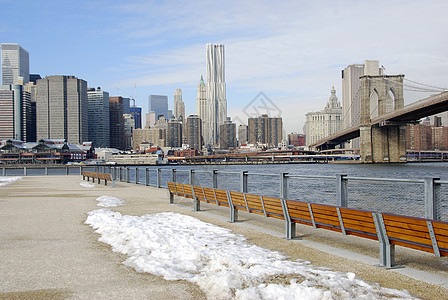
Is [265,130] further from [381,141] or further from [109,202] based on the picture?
[109,202]

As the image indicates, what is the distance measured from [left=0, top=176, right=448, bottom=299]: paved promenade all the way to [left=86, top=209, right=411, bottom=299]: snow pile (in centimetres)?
23

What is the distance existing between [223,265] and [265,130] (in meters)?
181

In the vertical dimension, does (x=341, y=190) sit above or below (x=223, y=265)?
above

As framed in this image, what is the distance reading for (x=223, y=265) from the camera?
6035 millimetres

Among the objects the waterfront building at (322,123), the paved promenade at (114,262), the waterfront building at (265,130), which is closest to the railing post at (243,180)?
the paved promenade at (114,262)

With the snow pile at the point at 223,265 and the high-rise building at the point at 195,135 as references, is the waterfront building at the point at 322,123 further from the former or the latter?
the snow pile at the point at 223,265

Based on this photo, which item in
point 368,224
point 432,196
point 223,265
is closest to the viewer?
point 223,265

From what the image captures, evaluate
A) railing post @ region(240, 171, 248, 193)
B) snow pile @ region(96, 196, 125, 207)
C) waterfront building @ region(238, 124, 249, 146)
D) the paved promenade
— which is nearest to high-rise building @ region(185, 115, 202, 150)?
waterfront building @ region(238, 124, 249, 146)

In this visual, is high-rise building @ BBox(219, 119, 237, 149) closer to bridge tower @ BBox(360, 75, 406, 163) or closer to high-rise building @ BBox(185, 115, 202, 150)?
high-rise building @ BBox(185, 115, 202, 150)

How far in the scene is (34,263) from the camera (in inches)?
257

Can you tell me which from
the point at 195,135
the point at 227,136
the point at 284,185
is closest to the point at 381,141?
the point at 227,136

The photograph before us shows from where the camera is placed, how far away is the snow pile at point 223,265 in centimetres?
492

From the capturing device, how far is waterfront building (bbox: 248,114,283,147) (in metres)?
Result: 180

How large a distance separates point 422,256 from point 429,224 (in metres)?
1.77
